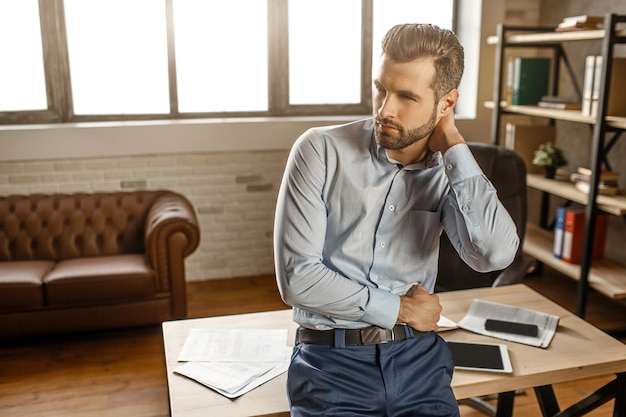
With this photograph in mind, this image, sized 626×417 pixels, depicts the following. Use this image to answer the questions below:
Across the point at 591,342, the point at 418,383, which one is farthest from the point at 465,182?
the point at 591,342

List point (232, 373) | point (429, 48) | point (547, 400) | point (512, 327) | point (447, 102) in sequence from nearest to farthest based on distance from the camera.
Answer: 1. point (429, 48)
2. point (447, 102)
3. point (232, 373)
4. point (512, 327)
5. point (547, 400)

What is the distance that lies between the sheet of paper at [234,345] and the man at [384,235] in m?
0.24

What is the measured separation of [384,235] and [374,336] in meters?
0.26

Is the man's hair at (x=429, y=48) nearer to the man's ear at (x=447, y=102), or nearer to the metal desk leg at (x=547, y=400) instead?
the man's ear at (x=447, y=102)

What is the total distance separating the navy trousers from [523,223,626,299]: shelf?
217cm

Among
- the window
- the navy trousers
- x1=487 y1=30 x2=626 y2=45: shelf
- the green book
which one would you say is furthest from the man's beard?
the window

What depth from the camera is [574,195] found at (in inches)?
144

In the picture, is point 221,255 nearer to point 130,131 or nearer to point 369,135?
point 130,131

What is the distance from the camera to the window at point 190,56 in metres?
4.29

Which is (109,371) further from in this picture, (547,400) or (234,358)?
(547,400)

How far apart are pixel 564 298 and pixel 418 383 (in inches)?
115

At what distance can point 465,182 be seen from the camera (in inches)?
62.1

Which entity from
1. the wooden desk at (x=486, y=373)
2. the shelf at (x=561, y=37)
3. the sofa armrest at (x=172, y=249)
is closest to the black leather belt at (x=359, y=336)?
the wooden desk at (x=486, y=373)

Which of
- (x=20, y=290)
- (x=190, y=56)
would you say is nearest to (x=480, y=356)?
(x=20, y=290)
